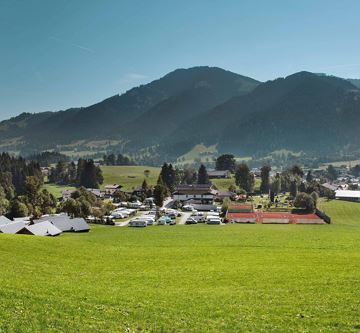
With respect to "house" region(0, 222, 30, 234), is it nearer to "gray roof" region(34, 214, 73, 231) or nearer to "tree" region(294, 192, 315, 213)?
"gray roof" region(34, 214, 73, 231)

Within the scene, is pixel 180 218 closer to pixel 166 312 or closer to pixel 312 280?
pixel 312 280

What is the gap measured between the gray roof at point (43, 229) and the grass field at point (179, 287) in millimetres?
13265

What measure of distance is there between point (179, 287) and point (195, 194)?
357 ft

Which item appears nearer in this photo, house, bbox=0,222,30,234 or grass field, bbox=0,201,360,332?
grass field, bbox=0,201,360,332

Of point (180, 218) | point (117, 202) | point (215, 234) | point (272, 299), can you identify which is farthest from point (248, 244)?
point (117, 202)

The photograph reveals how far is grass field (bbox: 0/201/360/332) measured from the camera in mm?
18047

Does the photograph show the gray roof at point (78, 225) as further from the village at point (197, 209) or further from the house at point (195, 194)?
the house at point (195, 194)

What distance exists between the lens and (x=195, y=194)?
5300 inches

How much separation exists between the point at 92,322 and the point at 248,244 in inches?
1272

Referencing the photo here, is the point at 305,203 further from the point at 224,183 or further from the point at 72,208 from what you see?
the point at 224,183

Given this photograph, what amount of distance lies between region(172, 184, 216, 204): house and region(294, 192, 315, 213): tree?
28.4 metres

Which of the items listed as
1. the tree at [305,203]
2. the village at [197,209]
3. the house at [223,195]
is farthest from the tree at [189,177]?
the tree at [305,203]

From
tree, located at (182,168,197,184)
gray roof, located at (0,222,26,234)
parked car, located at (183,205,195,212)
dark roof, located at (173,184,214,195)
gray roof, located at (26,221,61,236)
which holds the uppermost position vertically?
tree, located at (182,168,197,184)

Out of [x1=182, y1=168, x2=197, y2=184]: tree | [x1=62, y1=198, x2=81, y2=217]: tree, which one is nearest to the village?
[x1=62, y1=198, x2=81, y2=217]: tree
